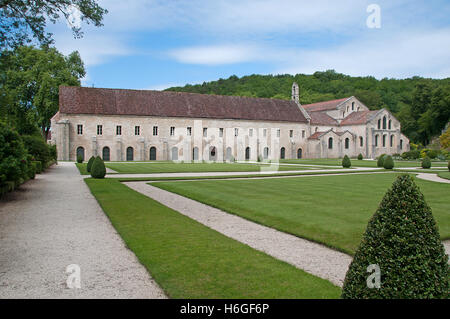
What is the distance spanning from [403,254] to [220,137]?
50029 millimetres

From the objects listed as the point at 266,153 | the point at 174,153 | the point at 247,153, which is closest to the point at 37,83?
the point at 174,153

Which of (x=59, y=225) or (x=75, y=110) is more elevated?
(x=75, y=110)

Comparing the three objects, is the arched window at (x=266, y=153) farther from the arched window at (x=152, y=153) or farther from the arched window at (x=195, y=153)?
the arched window at (x=152, y=153)

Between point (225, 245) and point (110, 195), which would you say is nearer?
point (225, 245)

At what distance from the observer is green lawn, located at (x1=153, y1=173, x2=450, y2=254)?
24.9 feet

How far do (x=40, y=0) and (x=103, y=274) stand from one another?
11160 mm

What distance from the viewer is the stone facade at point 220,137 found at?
45812mm

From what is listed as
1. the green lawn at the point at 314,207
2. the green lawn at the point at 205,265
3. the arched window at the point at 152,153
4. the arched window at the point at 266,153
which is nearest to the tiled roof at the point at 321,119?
the arched window at the point at 266,153

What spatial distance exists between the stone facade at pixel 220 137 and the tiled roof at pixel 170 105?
0.77 m

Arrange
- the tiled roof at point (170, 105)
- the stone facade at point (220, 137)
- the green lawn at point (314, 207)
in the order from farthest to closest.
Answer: the tiled roof at point (170, 105) < the stone facade at point (220, 137) < the green lawn at point (314, 207)

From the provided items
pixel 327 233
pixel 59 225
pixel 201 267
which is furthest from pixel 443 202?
pixel 59 225

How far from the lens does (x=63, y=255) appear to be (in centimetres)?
619

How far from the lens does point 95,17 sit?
513 inches
